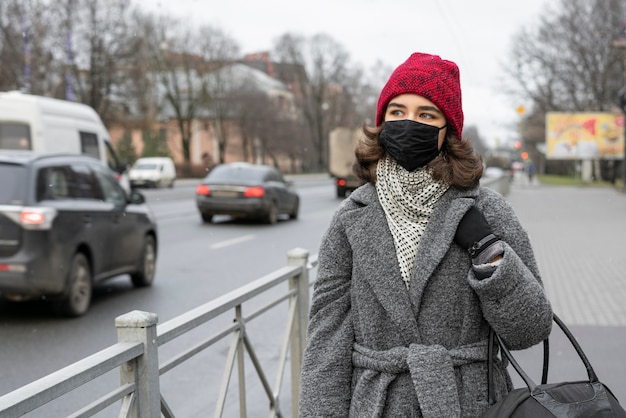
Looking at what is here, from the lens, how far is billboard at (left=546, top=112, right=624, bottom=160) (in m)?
47.1

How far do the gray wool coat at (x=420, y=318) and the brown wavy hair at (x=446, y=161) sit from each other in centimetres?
4

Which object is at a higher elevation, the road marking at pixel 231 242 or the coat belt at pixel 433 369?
the coat belt at pixel 433 369

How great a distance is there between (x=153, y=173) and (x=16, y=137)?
26.5 m

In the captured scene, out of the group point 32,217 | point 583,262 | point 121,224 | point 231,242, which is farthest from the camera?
point 231,242

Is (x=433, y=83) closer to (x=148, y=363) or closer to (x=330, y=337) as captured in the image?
(x=330, y=337)

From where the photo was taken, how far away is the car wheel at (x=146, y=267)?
29.5 ft

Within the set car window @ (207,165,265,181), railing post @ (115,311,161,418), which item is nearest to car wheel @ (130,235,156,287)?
railing post @ (115,311,161,418)

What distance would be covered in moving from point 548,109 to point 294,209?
133 ft

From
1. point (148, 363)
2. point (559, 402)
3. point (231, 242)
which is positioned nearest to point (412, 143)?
point (559, 402)

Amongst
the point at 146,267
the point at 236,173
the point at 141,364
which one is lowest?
the point at 146,267

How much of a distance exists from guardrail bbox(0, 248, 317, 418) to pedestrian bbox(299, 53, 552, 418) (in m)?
0.47

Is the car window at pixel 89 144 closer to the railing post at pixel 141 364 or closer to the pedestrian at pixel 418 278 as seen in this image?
the railing post at pixel 141 364

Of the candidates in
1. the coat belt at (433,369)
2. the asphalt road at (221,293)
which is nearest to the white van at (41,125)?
the asphalt road at (221,293)

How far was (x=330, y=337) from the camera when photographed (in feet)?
6.71
